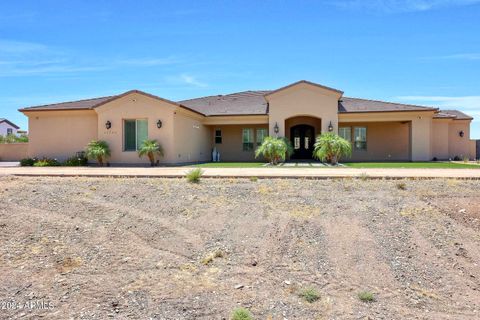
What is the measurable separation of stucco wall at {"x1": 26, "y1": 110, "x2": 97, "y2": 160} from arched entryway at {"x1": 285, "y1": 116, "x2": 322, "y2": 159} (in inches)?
509

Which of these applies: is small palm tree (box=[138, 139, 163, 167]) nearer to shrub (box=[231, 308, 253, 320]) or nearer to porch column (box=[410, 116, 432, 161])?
porch column (box=[410, 116, 432, 161])

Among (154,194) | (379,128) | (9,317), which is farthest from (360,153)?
(9,317)

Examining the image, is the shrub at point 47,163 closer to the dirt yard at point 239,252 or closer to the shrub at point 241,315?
the dirt yard at point 239,252

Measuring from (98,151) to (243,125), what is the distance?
10467 mm

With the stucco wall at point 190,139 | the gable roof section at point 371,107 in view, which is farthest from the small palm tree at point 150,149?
the gable roof section at point 371,107

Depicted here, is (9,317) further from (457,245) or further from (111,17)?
(111,17)

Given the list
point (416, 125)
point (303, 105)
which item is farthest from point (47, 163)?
point (416, 125)

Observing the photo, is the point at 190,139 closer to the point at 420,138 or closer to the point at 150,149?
the point at 150,149

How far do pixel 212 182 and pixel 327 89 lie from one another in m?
14.2

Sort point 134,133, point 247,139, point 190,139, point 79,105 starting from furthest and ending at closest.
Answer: point 247,139, point 79,105, point 190,139, point 134,133

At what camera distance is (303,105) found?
23641mm

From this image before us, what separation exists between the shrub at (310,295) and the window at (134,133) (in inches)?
Result: 652

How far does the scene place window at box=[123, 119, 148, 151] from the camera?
20.8 m

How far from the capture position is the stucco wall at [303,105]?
23484 mm
